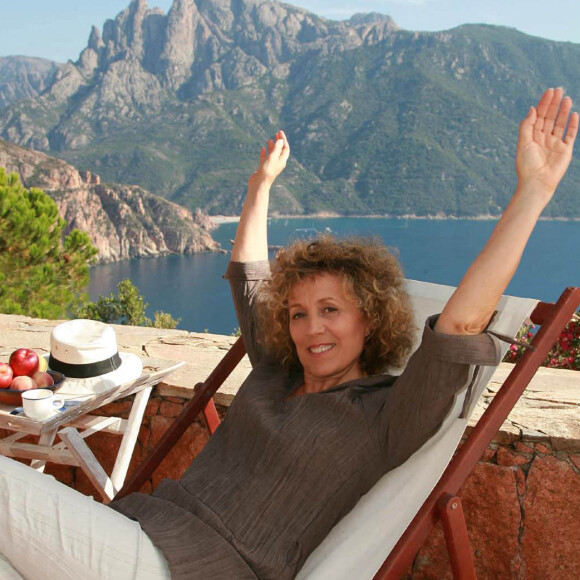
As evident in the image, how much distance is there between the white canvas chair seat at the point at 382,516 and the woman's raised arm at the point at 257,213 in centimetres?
75

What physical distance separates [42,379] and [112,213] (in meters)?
58.0

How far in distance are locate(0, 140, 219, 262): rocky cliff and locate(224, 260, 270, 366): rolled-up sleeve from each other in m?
49.8

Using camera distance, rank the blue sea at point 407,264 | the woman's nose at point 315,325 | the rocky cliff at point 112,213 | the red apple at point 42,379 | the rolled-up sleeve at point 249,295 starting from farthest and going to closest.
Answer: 1. the rocky cliff at point 112,213
2. the blue sea at point 407,264
3. the red apple at point 42,379
4. the rolled-up sleeve at point 249,295
5. the woman's nose at point 315,325

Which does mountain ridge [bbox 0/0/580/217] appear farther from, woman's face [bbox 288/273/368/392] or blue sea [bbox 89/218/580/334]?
woman's face [bbox 288/273/368/392]

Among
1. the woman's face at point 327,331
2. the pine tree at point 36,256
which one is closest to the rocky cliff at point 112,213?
the pine tree at point 36,256

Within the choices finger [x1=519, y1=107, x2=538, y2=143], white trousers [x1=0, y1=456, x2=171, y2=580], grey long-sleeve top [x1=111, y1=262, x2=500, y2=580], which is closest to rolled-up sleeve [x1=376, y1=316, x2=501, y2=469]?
grey long-sleeve top [x1=111, y1=262, x2=500, y2=580]

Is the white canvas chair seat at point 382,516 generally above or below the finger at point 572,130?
below

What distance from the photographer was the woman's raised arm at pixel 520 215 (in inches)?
47.4

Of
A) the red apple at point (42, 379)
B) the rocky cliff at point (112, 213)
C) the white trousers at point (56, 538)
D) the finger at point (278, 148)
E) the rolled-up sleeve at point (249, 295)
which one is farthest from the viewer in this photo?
the rocky cliff at point (112, 213)

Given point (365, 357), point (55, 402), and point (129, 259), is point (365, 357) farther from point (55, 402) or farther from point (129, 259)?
point (129, 259)

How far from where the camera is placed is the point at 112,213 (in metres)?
57.8

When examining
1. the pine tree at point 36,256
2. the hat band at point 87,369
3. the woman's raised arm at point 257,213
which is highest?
the woman's raised arm at point 257,213

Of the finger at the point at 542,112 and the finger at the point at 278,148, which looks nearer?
the finger at the point at 542,112

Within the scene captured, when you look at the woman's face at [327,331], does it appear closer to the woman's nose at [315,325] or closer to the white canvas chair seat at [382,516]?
the woman's nose at [315,325]
